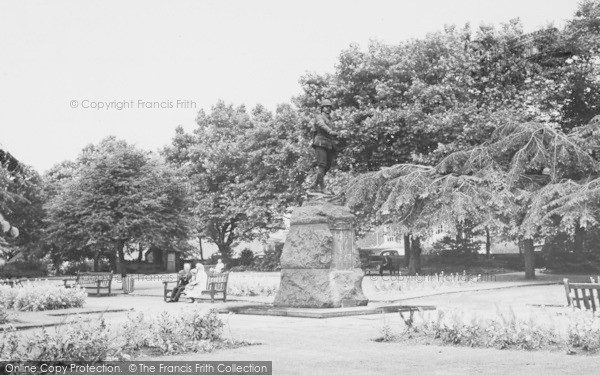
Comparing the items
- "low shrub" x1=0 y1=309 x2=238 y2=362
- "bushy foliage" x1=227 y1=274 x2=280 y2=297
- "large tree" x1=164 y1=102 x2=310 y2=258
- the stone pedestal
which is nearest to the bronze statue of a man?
the stone pedestal

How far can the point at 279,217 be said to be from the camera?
44.1 metres

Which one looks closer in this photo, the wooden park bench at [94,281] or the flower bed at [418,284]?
the flower bed at [418,284]

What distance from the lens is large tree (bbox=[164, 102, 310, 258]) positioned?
38.8 meters

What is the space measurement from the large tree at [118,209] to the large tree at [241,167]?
5.68 metres

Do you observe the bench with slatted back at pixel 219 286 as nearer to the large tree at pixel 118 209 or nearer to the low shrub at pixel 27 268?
the large tree at pixel 118 209

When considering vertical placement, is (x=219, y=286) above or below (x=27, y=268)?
below

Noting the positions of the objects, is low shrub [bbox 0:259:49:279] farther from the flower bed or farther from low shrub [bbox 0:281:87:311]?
the flower bed

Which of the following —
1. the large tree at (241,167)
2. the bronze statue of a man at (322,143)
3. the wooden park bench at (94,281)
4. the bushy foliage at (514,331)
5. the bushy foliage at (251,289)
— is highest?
the large tree at (241,167)

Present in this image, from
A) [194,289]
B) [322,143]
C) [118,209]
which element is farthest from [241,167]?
[322,143]

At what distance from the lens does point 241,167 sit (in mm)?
48562

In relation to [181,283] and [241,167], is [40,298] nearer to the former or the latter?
[181,283]

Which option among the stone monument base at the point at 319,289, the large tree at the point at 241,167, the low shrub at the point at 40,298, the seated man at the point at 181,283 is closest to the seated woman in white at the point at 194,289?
the seated man at the point at 181,283

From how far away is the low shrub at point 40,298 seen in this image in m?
17.7

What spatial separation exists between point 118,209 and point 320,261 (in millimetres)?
20564
